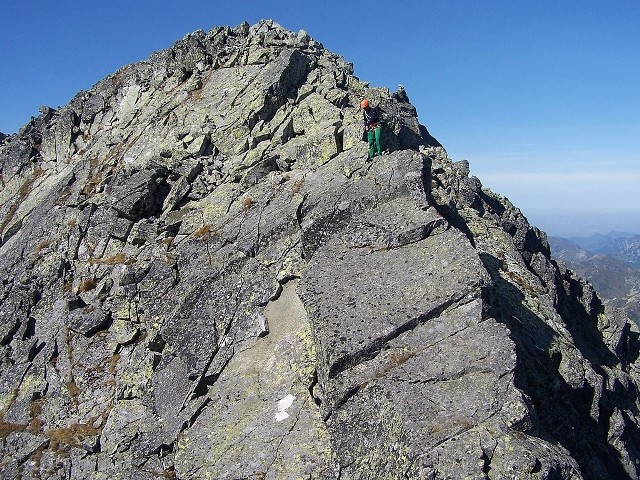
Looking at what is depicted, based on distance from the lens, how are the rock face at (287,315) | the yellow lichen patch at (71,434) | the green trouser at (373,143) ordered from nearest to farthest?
the rock face at (287,315) → the yellow lichen patch at (71,434) → the green trouser at (373,143)

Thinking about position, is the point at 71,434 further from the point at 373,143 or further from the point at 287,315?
the point at 373,143

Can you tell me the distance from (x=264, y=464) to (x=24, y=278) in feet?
78.7

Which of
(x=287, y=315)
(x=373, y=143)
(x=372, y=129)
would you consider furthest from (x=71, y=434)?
(x=372, y=129)

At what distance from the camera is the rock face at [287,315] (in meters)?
17.9

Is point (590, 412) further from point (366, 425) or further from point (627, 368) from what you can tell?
point (627, 368)

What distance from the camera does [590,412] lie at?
24.1 meters

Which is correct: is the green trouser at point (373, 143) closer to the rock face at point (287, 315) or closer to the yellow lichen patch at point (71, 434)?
the rock face at point (287, 315)

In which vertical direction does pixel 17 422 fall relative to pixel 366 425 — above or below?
above

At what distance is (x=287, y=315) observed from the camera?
2391cm

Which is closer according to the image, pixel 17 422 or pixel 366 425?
pixel 366 425

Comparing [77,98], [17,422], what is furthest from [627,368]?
[77,98]

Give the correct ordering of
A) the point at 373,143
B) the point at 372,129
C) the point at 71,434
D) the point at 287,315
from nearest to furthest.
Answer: the point at 287,315 → the point at 71,434 → the point at 372,129 → the point at 373,143

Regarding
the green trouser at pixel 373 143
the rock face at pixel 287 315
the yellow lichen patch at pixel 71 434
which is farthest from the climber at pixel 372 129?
the yellow lichen patch at pixel 71 434

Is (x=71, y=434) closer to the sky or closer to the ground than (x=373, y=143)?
closer to the ground
